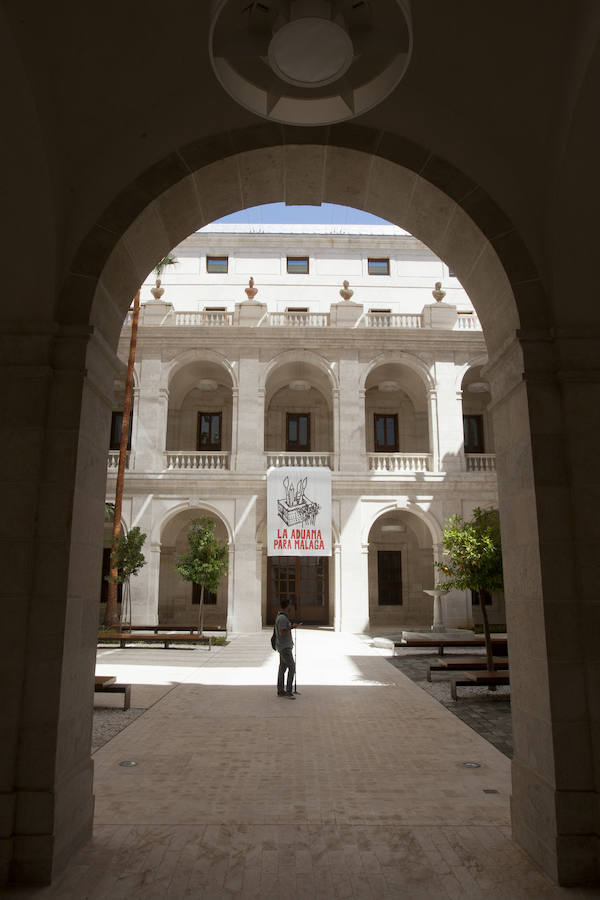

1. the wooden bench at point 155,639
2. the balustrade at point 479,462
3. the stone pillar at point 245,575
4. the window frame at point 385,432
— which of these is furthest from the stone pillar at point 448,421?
the wooden bench at point 155,639

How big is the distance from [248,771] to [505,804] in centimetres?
245

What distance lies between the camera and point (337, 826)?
462 centimetres

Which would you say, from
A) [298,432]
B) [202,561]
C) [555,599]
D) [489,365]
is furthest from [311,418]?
[555,599]

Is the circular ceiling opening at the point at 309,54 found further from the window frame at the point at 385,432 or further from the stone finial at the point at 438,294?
the window frame at the point at 385,432

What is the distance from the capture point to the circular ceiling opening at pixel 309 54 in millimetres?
2930

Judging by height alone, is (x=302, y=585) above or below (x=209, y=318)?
below

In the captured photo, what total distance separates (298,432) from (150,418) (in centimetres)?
650

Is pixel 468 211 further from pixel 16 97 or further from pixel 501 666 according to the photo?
pixel 501 666

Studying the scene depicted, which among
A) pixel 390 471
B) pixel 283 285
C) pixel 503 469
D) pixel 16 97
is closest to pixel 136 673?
pixel 503 469

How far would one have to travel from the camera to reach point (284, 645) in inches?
375

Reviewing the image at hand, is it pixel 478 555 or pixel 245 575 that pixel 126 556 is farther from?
pixel 478 555

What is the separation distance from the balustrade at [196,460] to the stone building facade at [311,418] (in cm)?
7

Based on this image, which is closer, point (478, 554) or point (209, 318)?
point (478, 554)

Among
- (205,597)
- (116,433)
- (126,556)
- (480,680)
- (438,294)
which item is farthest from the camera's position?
(205,597)
